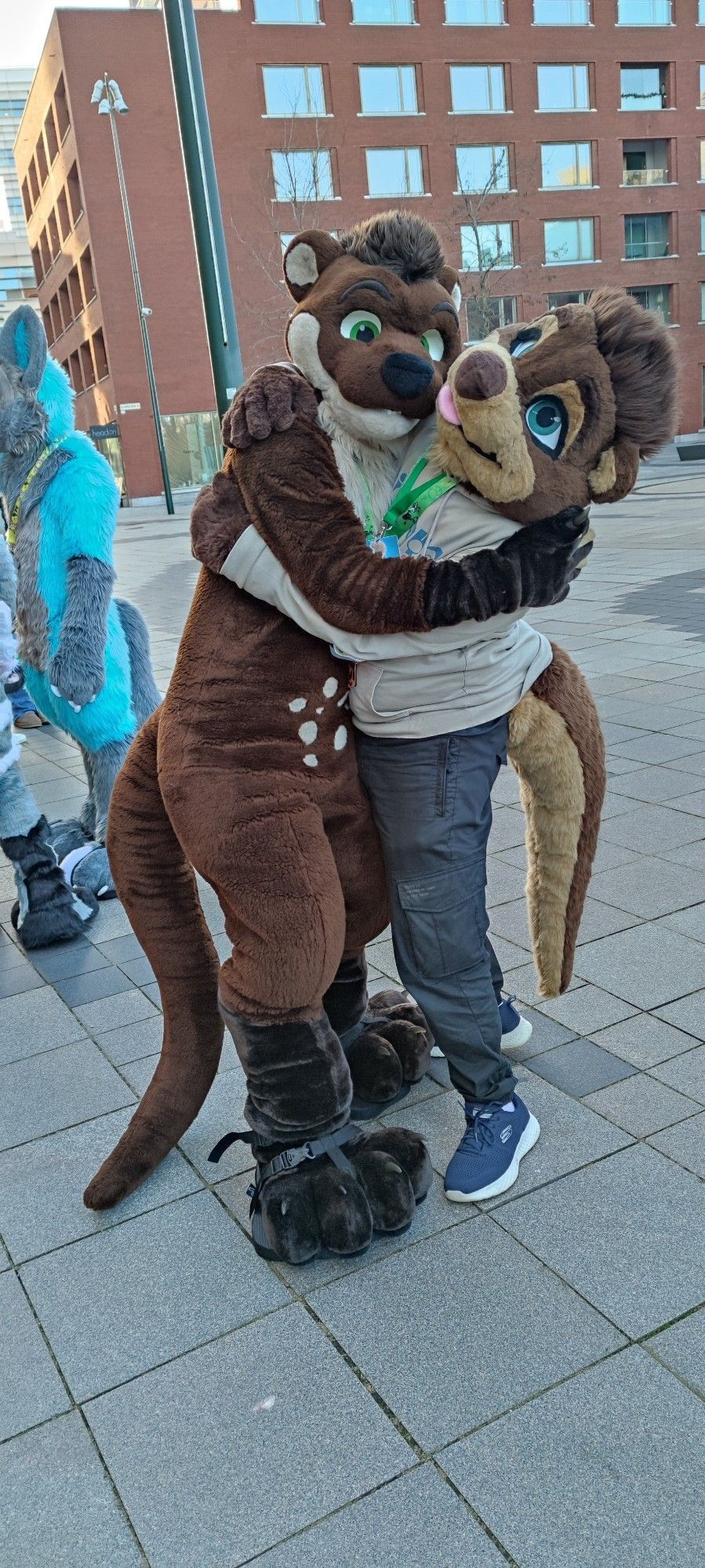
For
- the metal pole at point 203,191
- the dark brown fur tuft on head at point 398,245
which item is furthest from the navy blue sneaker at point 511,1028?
the metal pole at point 203,191

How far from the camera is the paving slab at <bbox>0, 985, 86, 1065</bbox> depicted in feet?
11.3

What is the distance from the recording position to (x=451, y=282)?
7.94 ft

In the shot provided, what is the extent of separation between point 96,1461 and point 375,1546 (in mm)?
513

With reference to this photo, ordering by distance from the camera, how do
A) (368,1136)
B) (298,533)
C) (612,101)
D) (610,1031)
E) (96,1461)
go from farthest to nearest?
1. (612,101)
2. (610,1031)
3. (368,1136)
4. (298,533)
5. (96,1461)

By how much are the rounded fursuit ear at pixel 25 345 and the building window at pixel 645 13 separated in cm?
4148

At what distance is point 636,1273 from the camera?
7.38ft

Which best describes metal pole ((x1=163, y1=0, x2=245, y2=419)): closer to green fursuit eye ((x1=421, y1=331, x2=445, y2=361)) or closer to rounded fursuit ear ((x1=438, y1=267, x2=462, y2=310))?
rounded fursuit ear ((x1=438, y1=267, x2=462, y2=310))

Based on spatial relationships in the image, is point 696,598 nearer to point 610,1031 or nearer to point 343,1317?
point 610,1031

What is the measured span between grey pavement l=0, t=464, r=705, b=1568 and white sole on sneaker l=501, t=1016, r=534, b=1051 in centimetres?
4

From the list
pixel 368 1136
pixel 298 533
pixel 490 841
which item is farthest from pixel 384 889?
pixel 490 841

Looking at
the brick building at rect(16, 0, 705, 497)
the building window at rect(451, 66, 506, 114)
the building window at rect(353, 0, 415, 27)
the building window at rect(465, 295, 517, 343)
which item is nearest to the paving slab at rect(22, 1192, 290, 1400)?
the building window at rect(465, 295, 517, 343)

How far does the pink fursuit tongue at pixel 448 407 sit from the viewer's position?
2.12 metres

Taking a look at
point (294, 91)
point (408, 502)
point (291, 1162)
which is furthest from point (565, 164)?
point (291, 1162)

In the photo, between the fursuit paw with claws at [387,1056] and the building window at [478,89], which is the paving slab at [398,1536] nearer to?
the fursuit paw with claws at [387,1056]
